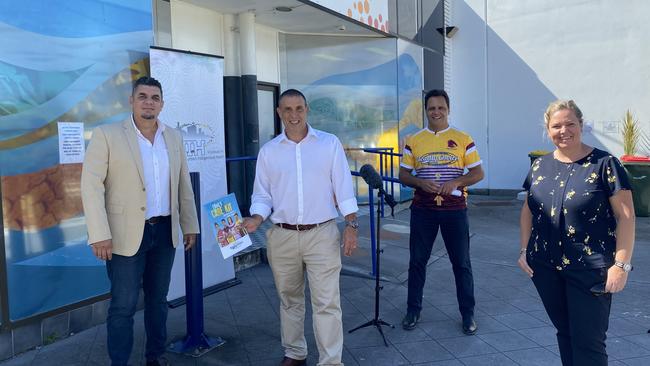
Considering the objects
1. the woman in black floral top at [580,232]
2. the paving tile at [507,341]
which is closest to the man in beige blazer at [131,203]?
the woman in black floral top at [580,232]

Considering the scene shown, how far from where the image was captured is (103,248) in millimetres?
2920

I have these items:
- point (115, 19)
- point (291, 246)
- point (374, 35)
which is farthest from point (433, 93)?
point (374, 35)

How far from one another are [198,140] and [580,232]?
338cm

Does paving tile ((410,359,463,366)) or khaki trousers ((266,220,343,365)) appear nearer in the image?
khaki trousers ((266,220,343,365))

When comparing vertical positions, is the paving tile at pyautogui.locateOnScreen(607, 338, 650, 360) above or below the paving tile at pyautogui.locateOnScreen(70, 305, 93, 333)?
below

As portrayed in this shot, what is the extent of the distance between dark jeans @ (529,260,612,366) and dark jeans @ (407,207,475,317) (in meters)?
1.23

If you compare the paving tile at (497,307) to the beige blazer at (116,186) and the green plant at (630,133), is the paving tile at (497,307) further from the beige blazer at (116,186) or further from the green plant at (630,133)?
the green plant at (630,133)

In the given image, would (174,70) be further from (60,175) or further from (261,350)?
(261,350)

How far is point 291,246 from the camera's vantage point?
3.21 metres

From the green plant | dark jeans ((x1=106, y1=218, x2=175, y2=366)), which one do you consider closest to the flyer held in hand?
dark jeans ((x1=106, y1=218, x2=175, y2=366))

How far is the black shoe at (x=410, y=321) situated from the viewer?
410 cm

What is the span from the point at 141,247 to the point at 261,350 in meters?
1.24

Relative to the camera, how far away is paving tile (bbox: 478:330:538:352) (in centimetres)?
376

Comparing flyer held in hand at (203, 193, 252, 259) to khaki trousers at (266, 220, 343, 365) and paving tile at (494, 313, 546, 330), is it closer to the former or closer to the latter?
khaki trousers at (266, 220, 343, 365)
